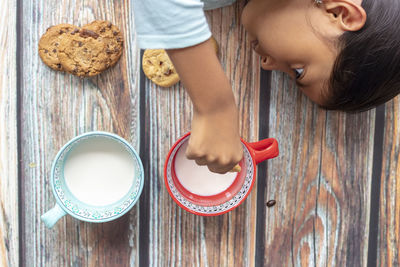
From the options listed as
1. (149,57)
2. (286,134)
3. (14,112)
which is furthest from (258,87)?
(14,112)

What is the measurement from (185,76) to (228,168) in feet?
0.49

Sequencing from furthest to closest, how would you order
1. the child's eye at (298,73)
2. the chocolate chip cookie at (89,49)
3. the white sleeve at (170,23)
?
the chocolate chip cookie at (89,49), the child's eye at (298,73), the white sleeve at (170,23)

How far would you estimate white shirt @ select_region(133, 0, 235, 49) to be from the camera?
446 millimetres

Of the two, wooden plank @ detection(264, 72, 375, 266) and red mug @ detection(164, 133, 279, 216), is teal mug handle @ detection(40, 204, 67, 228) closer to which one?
red mug @ detection(164, 133, 279, 216)

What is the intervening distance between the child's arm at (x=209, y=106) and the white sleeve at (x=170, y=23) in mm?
14

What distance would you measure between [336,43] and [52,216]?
52cm

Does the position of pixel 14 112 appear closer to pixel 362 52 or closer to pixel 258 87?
pixel 258 87

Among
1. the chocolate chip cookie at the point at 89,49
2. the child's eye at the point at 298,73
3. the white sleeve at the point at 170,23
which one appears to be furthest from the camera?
the chocolate chip cookie at the point at 89,49

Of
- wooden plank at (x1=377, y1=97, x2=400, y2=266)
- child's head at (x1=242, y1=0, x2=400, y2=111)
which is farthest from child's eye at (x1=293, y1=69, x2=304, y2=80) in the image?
wooden plank at (x1=377, y1=97, x2=400, y2=266)

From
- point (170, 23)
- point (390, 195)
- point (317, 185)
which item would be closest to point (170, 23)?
point (170, 23)

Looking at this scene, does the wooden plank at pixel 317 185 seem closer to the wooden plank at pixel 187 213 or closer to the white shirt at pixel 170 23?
the wooden plank at pixel 187 213

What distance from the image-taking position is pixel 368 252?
76 cm

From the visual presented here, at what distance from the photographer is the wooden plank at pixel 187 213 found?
704mm

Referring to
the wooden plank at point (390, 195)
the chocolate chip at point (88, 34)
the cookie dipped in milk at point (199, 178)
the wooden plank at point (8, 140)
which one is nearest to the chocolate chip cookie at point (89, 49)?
the chocolate chip at point (88, 34)
